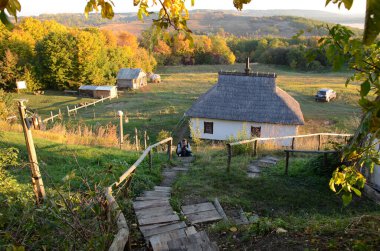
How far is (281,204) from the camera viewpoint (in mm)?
7156

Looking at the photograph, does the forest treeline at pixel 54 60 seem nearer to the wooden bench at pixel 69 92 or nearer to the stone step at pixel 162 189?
the wooden bench at pixel 69 92

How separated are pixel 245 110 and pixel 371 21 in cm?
2097

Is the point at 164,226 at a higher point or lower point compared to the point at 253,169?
higher

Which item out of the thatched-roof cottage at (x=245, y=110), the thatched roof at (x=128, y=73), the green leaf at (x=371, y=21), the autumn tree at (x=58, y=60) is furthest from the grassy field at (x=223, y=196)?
the thatched roof at (x=128, y=73)

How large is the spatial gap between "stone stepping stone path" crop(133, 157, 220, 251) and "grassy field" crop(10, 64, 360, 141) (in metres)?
13.1

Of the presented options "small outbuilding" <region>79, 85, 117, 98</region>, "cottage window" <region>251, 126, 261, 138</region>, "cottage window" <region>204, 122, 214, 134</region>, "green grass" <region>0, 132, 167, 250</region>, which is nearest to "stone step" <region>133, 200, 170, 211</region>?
"green grass" <region>0, 132, 167, 250</region>

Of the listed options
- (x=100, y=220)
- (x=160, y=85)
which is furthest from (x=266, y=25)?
(x=100, y=220)

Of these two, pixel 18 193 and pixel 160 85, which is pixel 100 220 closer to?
pixel 18 193

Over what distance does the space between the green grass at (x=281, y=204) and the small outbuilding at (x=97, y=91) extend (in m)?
31.0

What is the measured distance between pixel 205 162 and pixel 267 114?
1204cm

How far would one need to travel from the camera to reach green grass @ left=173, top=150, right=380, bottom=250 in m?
4.18

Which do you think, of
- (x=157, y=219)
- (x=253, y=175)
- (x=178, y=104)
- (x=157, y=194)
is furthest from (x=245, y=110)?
(x=157, y=219)

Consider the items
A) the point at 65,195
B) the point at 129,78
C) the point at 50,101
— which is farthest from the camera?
the point at 129,78

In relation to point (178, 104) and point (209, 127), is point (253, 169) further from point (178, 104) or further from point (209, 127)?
point (178, 104)
